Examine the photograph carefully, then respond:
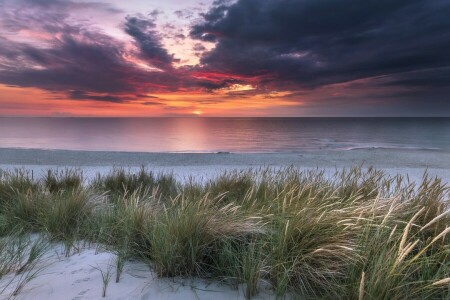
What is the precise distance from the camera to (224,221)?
328 cm

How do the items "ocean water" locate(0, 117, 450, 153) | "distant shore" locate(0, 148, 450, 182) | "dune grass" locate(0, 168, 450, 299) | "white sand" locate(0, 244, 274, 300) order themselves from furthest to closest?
"ocean water" locate(0, 117, 450, 153)
"distant shore" locate(0, 148, 450, 182)
"white sand" locate(0, 244, 274, 300)
"dune grass" locate(0, 168, 450, 299)

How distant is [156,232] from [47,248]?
144cm

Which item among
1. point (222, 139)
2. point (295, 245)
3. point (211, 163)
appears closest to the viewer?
point (295, 245)

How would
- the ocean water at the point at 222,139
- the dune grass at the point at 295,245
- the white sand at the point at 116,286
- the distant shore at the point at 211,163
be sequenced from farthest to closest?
the ocean water at the point at 222,139
the distant shore at the point at 211,163
the white sand at the point at 116,286
the dune grass at the point at 295,245

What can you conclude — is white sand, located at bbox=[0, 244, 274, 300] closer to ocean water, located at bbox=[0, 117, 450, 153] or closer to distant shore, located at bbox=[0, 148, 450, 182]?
distant shore, located at bbox=[0, 148, 450, 182]

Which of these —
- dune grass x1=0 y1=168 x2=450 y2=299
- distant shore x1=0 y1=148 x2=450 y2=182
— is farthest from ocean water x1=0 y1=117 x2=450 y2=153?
dune grass x1=0 y1=168 x2=450 y2=299

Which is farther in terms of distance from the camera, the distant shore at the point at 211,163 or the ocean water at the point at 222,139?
the ocean water at the point at 222,139

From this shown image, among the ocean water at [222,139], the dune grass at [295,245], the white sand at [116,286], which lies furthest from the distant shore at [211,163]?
the ocean water at [222,139]

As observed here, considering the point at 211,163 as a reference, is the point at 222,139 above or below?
below

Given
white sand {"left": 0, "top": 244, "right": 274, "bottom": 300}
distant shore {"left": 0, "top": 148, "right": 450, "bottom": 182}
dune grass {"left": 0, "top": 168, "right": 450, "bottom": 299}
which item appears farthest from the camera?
distant shore {"left": 0, "top": 148, "right": 450, "bottom": 182}

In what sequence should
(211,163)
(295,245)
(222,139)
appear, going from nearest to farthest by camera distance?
(295,245)
(211,163)
(222,139)

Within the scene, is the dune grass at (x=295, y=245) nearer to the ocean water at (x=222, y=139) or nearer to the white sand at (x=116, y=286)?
the white sand at (x=116, y=286)

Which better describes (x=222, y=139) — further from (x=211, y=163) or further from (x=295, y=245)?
(x=295, y=245)

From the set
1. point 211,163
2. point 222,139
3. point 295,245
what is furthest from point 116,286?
point 222,139
